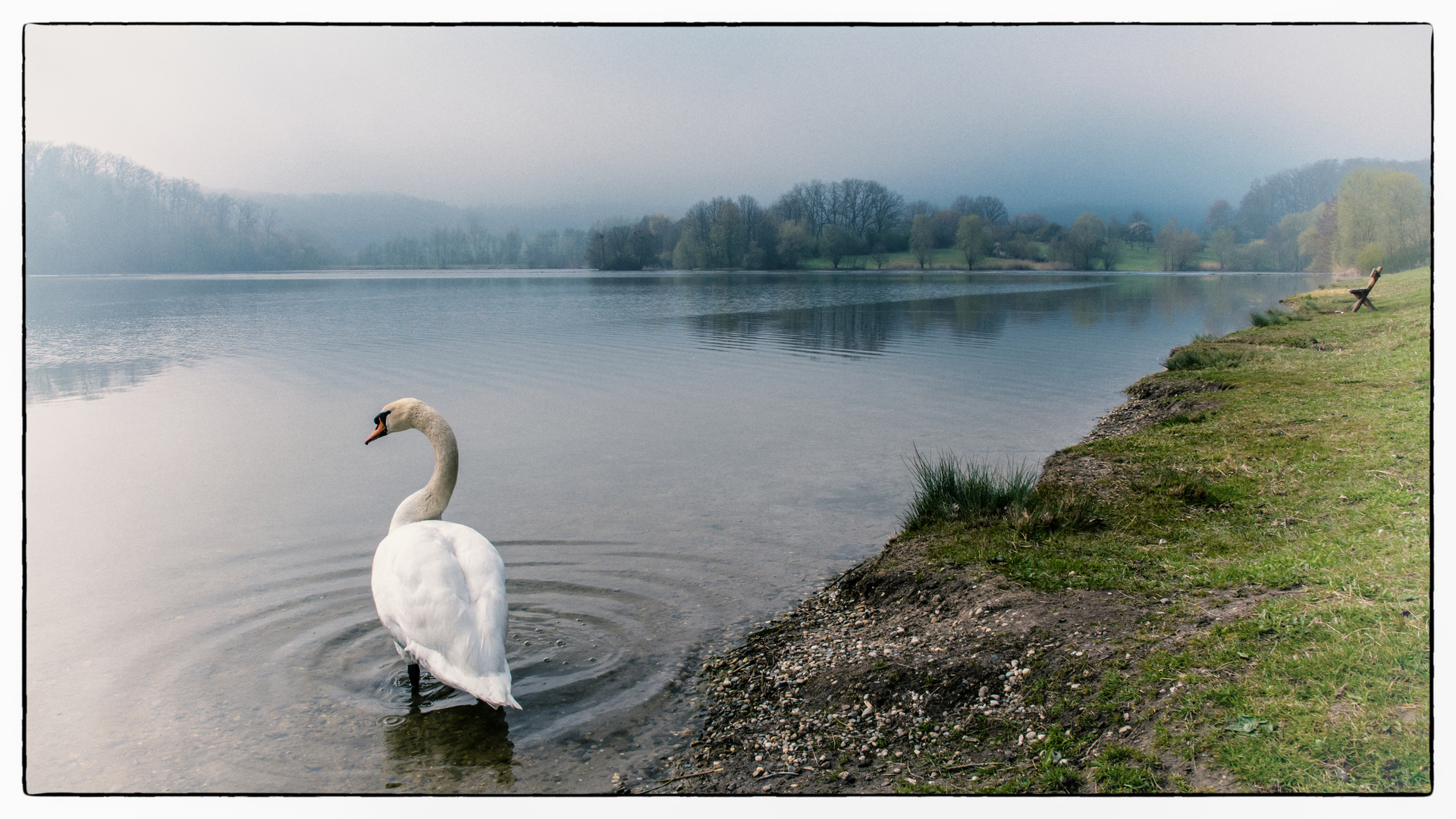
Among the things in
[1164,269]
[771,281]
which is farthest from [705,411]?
[771,281]

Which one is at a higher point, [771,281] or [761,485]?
[771,281]

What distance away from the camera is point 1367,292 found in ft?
52.9

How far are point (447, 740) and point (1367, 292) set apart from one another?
56.9ft

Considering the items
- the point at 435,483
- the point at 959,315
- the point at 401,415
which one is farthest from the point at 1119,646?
the point at 959,315

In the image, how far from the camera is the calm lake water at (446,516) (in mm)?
5820

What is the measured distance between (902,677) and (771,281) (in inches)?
2442

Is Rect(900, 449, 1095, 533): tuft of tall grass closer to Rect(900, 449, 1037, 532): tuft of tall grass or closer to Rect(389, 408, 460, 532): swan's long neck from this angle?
Rect(900, 449, 1037, 532): tuft of tall grass

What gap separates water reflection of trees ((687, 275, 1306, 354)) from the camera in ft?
105

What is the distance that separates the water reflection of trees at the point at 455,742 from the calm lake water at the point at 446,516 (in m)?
0.02

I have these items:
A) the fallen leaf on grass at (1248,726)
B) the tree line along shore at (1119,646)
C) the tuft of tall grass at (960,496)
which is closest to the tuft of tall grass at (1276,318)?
the tree line along shore at (1119,646)

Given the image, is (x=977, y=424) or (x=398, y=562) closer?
(x=398, y=562)

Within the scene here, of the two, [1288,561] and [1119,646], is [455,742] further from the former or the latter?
[1288,561]

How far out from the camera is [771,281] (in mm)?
66688

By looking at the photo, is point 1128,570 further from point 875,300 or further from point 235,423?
point 875,300
